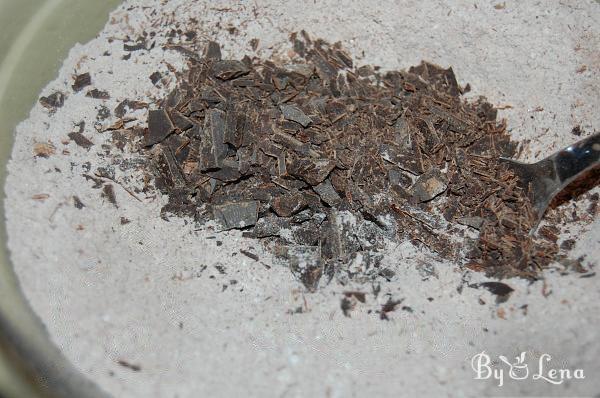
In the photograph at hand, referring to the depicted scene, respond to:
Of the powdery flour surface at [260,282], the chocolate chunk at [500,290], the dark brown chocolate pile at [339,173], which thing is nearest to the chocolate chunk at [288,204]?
the dark brown chocolate pile at [339,173]

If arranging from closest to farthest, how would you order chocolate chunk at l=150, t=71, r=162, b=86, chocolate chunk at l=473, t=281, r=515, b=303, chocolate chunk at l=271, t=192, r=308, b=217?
chocolate chunk at l=473, t=281, r=515, b=303
chocolate chunk at l=271, t=192, r=308, b=217
chocolate chunk at l=150, t=71, r=162, b=86

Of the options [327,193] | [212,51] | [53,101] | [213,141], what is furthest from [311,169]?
[53,101]

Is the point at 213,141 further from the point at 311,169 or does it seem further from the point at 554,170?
the point at 554,170

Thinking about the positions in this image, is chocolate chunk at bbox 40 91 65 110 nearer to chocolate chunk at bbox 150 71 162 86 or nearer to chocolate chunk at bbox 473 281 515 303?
chocolate chunk at bbox 150 71 162 86

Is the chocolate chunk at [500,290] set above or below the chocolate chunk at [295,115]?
below

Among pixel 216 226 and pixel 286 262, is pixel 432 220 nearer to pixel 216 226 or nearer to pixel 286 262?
pixel 286 262

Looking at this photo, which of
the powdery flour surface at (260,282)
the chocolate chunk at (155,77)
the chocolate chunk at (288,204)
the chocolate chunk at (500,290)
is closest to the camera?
the powdery flour surface at (260,282)

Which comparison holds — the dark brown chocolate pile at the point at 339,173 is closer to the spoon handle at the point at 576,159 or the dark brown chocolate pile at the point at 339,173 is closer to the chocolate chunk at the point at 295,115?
the chocolate chunk at the point at 295,115

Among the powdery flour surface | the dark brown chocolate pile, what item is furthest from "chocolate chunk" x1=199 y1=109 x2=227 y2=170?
the powdery flour surface
